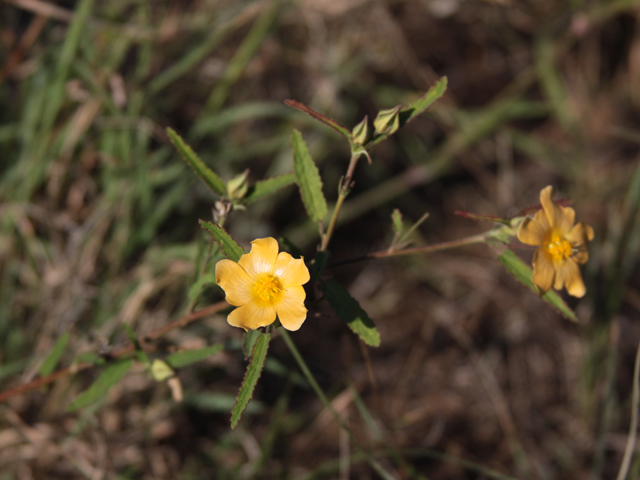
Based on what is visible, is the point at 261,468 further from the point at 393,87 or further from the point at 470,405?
the point at 393,87

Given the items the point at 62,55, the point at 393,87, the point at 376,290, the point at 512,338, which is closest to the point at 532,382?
the point at 512,338

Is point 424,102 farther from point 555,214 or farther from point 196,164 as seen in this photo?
point 196,164

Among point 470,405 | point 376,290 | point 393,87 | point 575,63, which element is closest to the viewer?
point 470,405

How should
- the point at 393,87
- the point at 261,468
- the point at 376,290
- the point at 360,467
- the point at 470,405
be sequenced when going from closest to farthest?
the point at 261,468
the point at 360,467
the point at 470,405
the point at 376,290
the point at 393,87

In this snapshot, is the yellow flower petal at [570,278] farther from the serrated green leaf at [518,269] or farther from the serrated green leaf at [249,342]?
the serrated green leaf at [249,342]

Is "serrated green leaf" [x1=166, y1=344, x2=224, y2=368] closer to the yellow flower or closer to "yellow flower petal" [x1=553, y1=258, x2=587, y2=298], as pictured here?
the yellow flower

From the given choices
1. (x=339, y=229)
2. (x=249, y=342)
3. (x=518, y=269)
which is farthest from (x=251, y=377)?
(x=339, y=229)

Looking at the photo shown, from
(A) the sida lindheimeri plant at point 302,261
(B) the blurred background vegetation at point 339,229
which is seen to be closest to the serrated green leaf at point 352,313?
(A) the sida lindheimeri plant at point 302,261
